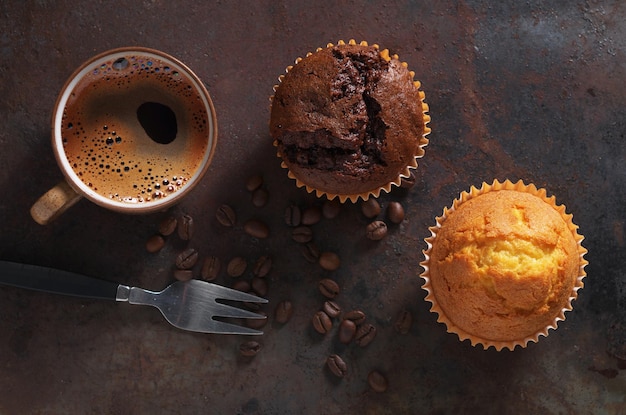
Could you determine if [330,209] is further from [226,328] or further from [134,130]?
[134,130]

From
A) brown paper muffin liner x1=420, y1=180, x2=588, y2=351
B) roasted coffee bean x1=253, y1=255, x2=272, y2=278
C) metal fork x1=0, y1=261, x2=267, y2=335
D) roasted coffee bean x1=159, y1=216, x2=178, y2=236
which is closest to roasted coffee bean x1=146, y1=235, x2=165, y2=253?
roasted coffee bean x1=159, y1=216, x2=178, y2=236

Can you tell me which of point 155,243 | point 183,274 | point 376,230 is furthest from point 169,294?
point 376,230

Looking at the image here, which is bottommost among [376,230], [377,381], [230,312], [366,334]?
[377,381]

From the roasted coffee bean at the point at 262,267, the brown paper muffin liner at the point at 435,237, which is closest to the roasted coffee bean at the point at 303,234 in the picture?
the roasted coffee bean at the point at 262,267

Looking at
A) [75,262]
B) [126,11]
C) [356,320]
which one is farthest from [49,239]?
[356,320]

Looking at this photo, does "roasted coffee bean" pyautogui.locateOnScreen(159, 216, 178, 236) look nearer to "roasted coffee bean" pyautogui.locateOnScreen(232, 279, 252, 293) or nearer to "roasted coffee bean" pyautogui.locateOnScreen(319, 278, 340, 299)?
"roasted coffee bean" pyautogui.locateOnScreen(232, 279, 252, 293)

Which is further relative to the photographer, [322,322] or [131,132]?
[322,322]
